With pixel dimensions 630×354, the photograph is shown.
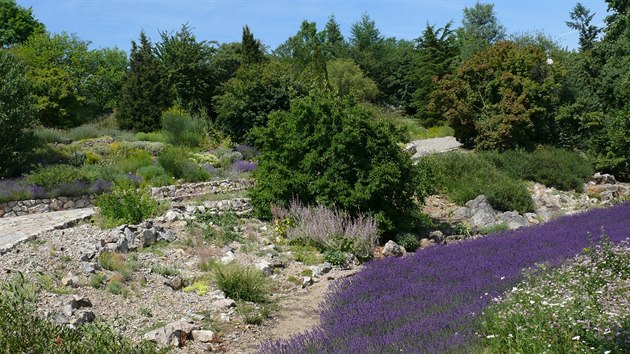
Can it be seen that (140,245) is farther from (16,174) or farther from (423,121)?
(423,121)

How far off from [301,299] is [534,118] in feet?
49.8

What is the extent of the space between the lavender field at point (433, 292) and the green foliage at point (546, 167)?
872 centimetres

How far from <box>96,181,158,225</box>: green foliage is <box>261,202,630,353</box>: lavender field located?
4.85m

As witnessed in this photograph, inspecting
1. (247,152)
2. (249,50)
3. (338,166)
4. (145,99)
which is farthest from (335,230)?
(249,50)

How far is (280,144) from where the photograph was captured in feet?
41.4

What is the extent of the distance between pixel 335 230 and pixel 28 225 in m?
5.82

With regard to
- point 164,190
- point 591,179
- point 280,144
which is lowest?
point 591,179

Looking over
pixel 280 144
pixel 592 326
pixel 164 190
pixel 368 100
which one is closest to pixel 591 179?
pixel 280 144

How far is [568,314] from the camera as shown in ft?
14.7

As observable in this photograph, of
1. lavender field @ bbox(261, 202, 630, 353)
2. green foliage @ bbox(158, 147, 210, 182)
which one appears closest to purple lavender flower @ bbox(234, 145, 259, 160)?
green foliage @ bbox(158, 147, 210, 182)

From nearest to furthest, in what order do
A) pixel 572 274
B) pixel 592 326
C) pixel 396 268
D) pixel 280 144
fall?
pixel 592 326, pixel 572 274, pixel 396 268, pixel 280 144

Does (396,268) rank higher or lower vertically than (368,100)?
lower

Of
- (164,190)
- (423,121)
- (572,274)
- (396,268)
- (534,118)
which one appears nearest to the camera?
(572,274)

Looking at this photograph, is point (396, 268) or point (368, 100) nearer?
point (396, 268)
